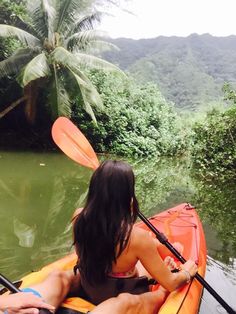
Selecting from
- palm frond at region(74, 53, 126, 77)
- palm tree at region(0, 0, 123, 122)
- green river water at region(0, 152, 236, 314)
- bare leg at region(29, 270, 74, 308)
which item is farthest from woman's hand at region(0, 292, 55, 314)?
palm frond at region(74, 53, 126, 77)

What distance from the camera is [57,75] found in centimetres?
1177

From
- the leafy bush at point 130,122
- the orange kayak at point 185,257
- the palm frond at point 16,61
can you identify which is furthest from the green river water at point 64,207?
the leafy bush at point 130,122

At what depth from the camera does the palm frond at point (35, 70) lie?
10289mm

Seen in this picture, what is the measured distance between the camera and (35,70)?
34.4ft

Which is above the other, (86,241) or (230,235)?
(86,241)

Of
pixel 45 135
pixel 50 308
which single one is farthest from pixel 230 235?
pixel 45 135

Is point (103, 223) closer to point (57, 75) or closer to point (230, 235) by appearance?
point (230, 235)

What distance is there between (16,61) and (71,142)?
30.7 ft

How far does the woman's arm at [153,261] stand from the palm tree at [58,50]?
9280 mm

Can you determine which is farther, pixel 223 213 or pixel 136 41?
pixel 136 41

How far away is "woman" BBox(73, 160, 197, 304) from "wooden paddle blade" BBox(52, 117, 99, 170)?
1.07 metres

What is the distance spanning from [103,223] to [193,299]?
978 mm

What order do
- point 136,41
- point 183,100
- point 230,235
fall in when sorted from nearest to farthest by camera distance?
point 230,235, point 183,100, point 136,41

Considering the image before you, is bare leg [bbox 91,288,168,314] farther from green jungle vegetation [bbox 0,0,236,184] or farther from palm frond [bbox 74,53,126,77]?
palm frond [bbox 74,53,126,77]
